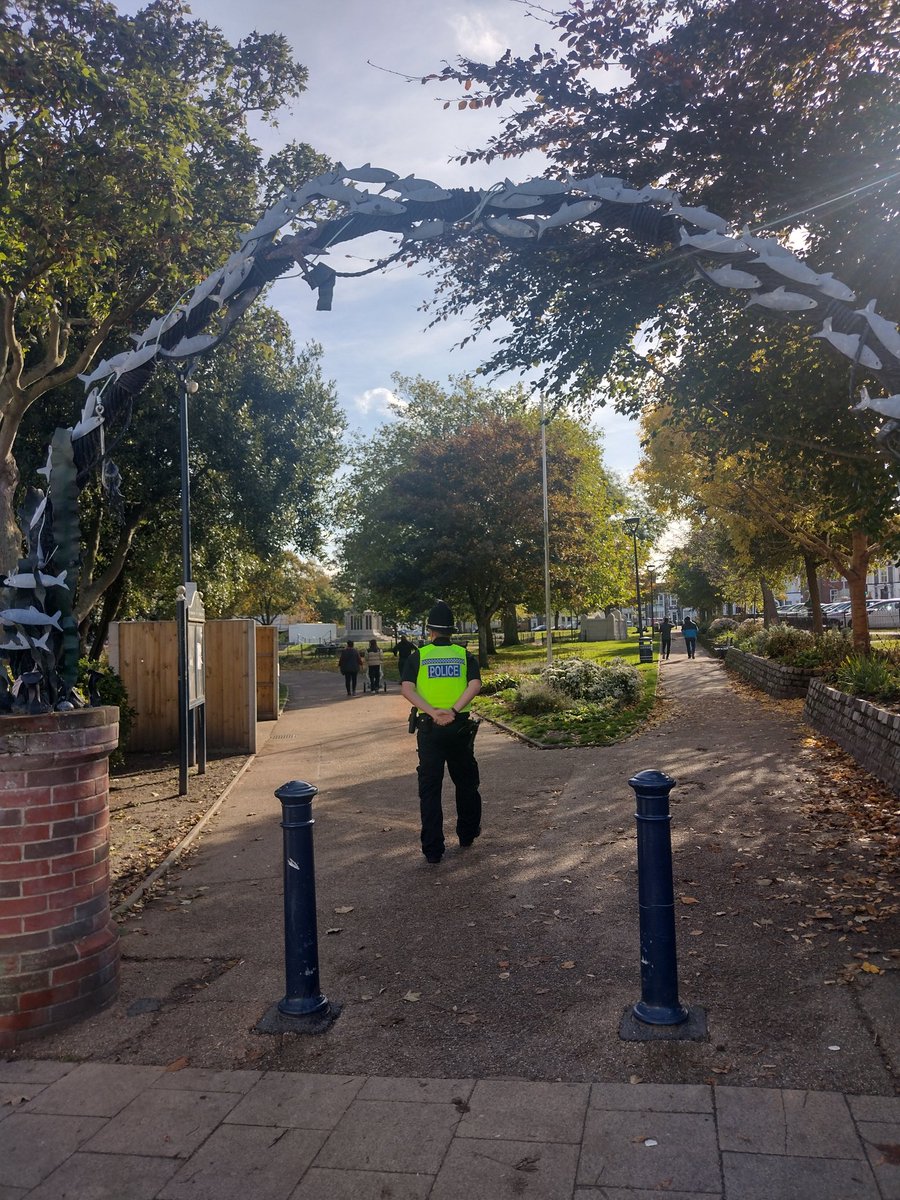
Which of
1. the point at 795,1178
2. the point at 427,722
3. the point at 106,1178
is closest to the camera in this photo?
the point at 795,1178

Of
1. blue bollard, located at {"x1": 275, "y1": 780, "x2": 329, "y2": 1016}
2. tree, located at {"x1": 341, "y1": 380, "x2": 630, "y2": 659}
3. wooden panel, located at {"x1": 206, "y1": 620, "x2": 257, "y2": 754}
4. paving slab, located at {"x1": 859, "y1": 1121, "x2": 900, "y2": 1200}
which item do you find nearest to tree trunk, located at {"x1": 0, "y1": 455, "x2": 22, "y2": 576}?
wooden panel, located at {"x1": 206, "y1": 620, "x2": 257, "y2": 754}

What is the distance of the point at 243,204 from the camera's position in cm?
1277

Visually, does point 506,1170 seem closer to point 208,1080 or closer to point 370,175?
point 208,1080

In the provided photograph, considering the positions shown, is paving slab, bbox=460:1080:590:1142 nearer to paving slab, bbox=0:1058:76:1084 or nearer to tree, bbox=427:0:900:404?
paving slab, bbox=0:1058:76:1084

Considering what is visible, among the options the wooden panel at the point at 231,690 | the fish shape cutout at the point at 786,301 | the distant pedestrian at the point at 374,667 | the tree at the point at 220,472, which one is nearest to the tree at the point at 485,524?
the distant pedestrian at the point at 374,667

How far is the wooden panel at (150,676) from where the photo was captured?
14.2 metres

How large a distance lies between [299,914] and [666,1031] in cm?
166

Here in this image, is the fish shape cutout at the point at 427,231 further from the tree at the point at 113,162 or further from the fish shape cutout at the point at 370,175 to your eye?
the tree at the point at 113,162

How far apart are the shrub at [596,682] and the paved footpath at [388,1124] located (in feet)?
44.9

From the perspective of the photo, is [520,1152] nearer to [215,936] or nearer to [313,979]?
[313,979]

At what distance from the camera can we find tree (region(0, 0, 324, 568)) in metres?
10.0

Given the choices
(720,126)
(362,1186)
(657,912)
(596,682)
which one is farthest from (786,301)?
(596,682)

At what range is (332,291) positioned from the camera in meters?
4.20

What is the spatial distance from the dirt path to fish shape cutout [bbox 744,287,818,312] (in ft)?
9.28
